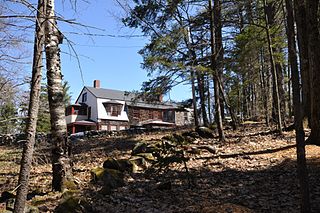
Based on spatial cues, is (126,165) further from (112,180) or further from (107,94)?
(107,94)

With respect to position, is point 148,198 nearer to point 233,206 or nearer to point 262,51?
point 233,206

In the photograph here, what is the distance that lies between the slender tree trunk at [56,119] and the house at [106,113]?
30464mm

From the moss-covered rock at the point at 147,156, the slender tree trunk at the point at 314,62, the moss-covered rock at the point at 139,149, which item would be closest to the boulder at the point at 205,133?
the moss-covered rock at the point at 139,149

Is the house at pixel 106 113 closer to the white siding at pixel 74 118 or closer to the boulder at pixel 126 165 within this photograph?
the white siding at pixel 74 118

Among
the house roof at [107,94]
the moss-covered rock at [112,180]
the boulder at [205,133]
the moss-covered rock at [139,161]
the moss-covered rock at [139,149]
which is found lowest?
the moss-covered rock at [112,180]

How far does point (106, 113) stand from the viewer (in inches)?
1544

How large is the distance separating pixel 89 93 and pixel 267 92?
29.2 m

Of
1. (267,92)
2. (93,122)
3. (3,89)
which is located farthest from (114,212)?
(93,122)

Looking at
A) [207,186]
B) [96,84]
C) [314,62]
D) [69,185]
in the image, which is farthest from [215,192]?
[96,84]

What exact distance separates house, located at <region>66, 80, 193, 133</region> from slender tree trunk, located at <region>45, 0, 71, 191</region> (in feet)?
99.9

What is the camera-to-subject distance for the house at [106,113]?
125ft

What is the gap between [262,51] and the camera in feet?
52.4

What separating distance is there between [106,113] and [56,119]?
33877mm

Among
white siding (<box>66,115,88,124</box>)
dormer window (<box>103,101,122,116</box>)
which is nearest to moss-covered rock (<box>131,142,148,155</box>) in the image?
white siding (<box>66,115,88,124</box>)
